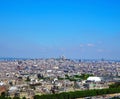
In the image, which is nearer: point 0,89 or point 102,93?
point 102,93

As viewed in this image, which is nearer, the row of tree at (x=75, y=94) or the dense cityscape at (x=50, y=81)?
the row of tree at (x=75, y=94)

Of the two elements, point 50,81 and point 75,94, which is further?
point 50,81

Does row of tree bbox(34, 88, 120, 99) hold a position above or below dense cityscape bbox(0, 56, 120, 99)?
below

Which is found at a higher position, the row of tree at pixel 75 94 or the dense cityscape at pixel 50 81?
the dense cityscape at pixel 50 81

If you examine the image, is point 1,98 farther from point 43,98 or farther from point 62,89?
point 62,89

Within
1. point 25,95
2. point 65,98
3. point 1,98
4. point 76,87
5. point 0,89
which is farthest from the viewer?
point 76,87

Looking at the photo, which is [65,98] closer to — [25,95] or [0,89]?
[25,95]

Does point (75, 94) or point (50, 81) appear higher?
point (50, 81)

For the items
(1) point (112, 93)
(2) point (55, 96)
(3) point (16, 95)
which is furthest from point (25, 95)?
(1) point (112, 93)

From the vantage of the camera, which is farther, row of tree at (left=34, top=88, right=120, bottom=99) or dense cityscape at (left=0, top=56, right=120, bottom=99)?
dense cityscape at (left=0, top=56, right=120, bottom=99)

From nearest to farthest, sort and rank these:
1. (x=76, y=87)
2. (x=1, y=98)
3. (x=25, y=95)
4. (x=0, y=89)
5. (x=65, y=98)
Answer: (x=1, y=98), (x=65, y=98), (x=25, y=95), (x=0, y=89), (x=76, y=87)
